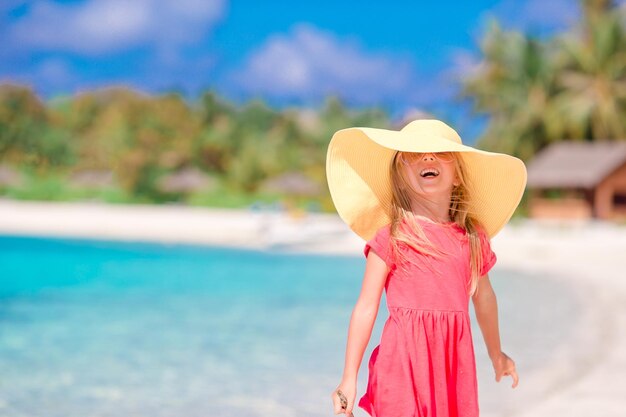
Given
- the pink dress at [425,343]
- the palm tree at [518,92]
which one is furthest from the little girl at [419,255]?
the palm tree at [518,92]

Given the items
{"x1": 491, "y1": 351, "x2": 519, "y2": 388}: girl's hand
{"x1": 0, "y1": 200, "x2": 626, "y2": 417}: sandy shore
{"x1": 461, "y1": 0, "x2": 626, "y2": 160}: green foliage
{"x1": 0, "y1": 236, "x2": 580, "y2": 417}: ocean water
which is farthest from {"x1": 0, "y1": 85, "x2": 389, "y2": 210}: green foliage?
{"x1": 491, "y1": 351, "x2": 519, "y2": 388}: girl's hand

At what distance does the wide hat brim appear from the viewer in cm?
217

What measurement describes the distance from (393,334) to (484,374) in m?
3.40

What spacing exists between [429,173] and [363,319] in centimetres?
45

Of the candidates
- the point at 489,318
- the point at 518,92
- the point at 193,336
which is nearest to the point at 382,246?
the point at 489,318

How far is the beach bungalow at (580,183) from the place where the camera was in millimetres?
24625

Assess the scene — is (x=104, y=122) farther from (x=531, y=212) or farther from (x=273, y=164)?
(x=531, y=212)

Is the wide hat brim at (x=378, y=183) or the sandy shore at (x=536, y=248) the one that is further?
the sandy shore at (x=536, y=248)

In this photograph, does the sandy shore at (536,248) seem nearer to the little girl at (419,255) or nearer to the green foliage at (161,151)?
the little girl at (419,255)

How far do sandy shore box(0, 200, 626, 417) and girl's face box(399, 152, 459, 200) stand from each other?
2254 mm

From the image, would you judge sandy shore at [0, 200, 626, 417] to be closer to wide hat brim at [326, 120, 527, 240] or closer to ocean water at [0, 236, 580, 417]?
ocean water at [0, 236, 580, 417]

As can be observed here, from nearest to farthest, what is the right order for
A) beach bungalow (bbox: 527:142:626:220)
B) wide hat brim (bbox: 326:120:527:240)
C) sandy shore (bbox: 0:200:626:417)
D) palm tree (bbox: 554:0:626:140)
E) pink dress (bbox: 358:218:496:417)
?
pink dress (bbox: 358:218:496:417) → wide hat brim (bbox: 326:120:527:240) → sandy shore (bbox: 0:200:626:417) → beach bungalow (bbox: 527:142:626:220) → palm tree (bbox: 554:0:626:140)

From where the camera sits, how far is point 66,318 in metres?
8.34

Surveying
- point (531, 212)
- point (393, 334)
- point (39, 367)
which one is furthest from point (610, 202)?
point (393, 334)
